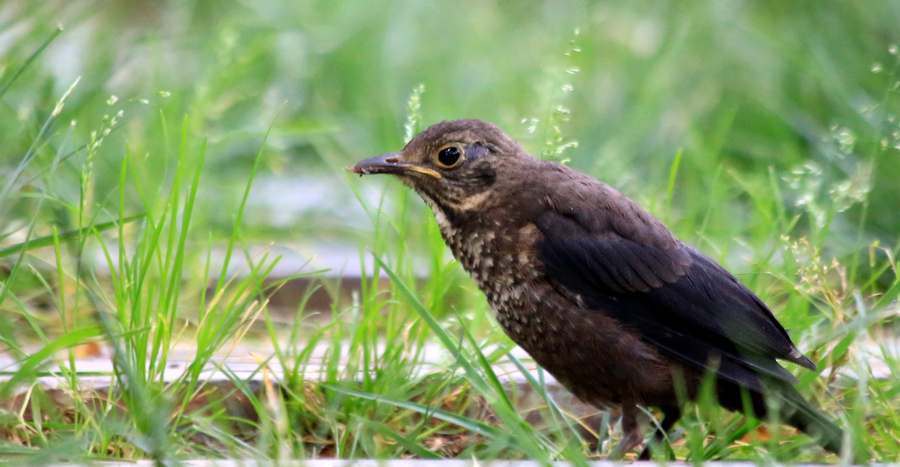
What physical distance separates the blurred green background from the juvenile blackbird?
19.1 inches

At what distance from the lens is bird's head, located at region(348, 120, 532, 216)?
3.26 m

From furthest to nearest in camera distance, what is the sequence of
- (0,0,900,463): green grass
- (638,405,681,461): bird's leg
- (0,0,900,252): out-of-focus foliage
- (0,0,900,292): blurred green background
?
(0,0,900,252): out-of-focus foliage, (0,0,900,292): blurred green background, (638,405,681,461): bird's leg, (0,0,900,463): green grass

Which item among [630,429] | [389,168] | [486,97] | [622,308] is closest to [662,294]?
[622,308]

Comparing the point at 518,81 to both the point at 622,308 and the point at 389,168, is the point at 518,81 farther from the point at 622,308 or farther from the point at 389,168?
the point at 622,308

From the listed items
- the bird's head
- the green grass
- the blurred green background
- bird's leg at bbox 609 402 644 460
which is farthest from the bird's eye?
bird's leg at bbox 609 402 644 460

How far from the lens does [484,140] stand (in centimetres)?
329

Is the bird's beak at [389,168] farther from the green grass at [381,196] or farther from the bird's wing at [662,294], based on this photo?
the bird's wing at [662,294]

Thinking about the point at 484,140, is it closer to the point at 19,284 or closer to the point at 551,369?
the point at 551,369

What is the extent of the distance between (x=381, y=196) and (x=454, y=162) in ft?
1.22

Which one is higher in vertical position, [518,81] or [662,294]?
[518,81]

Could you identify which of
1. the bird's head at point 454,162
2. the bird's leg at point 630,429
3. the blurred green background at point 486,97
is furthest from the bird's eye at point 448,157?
the bird's leg at point 630,429

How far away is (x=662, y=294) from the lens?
3.00m

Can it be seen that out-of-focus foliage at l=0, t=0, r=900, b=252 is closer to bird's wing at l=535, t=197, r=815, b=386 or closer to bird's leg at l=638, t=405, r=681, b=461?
bird's wing at l=535, t=197, r=815, b=386

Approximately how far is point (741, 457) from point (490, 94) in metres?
4.56
